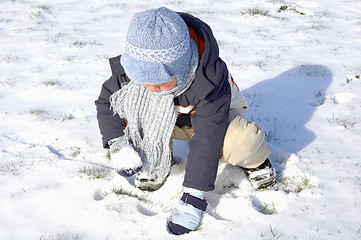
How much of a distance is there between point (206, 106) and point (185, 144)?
40.7 inches

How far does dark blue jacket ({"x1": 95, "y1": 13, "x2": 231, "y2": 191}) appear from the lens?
207 cm

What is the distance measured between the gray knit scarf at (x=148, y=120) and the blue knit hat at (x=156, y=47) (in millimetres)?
249

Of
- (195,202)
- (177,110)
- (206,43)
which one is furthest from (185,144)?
(206,43)

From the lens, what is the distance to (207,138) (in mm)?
2191

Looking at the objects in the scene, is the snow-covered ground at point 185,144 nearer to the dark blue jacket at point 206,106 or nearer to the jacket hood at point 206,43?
the dark blue jacket at point 206,106

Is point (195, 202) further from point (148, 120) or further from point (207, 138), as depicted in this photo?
point (148, 120)

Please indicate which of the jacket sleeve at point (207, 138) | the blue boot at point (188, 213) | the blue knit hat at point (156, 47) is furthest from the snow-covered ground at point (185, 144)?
the blue knit hat at point (156, 47)

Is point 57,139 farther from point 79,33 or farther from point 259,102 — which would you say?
point 79,33

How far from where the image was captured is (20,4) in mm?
7328

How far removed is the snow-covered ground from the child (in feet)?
0.56

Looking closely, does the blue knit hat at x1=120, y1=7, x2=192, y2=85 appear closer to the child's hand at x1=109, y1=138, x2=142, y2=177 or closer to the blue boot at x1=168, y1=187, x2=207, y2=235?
the child's hand at x1=109, y1=138, x2=142, y2=177

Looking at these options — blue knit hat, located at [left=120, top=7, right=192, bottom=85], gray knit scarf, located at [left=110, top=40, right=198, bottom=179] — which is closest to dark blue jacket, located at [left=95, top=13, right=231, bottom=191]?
gray knit scarf, located at [left=110, top=40, right=198, bottom=179]

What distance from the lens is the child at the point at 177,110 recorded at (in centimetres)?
179

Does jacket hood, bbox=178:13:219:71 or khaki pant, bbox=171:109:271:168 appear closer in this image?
jacket hood, bbox=178:13:219:71
